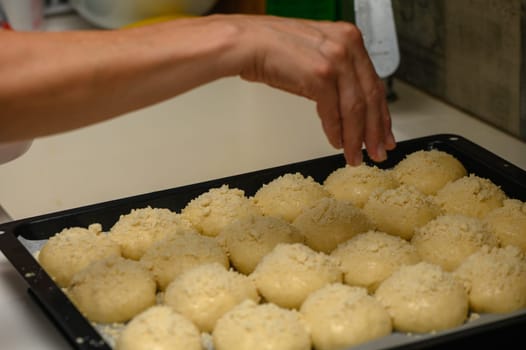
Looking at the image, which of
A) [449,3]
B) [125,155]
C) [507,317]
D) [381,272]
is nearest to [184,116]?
[125,155]

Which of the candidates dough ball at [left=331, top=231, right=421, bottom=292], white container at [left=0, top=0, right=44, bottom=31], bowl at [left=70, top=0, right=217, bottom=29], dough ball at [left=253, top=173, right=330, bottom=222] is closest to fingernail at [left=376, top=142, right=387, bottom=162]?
dough ball at [left=331, top=231, right=421, bottom=292]

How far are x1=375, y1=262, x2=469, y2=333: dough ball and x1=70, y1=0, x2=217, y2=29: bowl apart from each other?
3.99 feet

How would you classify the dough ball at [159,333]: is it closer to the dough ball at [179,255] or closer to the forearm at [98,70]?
the dough ball at [179,255]

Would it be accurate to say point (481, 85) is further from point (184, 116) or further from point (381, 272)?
point (381, 272)

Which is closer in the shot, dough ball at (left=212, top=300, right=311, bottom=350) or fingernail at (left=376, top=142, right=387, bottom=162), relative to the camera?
dough ball at (left=212, top=300, right=311, bottom=350)

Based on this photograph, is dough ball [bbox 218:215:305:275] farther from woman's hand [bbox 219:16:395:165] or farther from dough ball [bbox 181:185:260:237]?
woman's hand [bbox 219:16:395:165]

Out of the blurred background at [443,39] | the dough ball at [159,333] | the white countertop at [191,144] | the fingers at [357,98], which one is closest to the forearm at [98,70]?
the fingers at [357,98]

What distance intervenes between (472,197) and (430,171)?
0.11m

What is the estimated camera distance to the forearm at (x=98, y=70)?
3.67 ft

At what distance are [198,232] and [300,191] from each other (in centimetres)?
17

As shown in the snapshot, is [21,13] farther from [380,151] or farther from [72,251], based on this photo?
[380,151]

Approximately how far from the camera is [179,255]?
4.69 feet

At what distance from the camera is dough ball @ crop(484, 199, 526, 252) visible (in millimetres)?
1462

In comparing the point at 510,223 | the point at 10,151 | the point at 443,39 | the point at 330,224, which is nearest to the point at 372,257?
the point at 330,224
